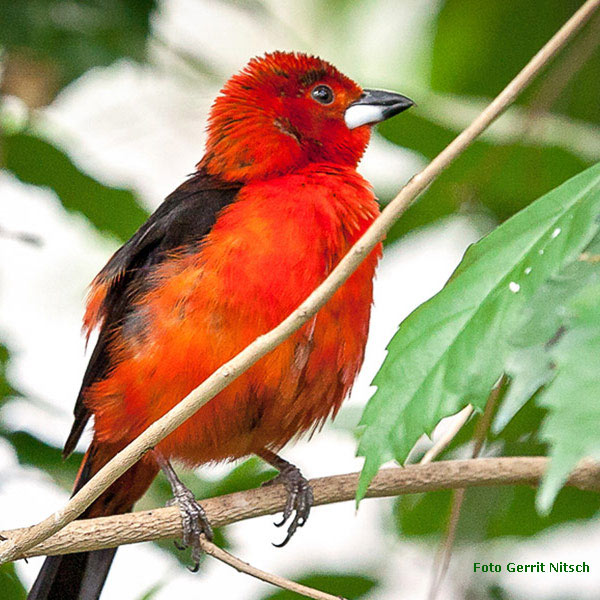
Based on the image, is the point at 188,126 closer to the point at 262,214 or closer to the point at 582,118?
the point at 582,118

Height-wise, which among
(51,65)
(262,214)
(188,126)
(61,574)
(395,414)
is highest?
(188,126)

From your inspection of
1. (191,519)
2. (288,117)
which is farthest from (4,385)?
(288,117)

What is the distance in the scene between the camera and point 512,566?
3.27 m

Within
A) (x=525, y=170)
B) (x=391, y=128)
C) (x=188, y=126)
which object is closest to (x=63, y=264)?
(x=188, y=126)

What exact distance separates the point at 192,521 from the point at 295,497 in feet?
1.14

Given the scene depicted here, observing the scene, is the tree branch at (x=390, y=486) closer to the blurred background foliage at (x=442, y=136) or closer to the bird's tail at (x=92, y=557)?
the bird's tail at (x=92, y=557)

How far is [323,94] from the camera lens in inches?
134

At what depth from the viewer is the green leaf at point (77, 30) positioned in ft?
12.0

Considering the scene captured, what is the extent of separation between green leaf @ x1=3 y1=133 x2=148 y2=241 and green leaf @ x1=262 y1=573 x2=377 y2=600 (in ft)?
5.07

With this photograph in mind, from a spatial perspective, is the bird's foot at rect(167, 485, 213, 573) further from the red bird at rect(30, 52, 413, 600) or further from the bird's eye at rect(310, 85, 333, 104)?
the bird's eye at rect(310, 85, 333, 104)

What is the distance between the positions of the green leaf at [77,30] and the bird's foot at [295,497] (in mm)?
1743

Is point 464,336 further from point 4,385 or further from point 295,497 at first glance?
point 4,385

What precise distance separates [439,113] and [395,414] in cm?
268

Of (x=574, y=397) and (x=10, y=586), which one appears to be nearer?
(x=574, y=397)
